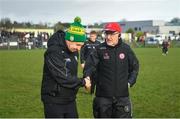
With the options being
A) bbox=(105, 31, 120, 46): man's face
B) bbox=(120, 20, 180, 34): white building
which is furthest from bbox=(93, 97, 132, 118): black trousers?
bbox=(120, 20, 180, 34): white building

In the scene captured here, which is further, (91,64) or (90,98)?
(90,98)

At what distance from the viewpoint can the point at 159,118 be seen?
438 inches

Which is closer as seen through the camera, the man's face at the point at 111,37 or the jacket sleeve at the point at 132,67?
the man's face at the point at 111,37

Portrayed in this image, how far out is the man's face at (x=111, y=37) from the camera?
7.80 meters

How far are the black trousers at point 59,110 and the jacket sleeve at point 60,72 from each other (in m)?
0.38

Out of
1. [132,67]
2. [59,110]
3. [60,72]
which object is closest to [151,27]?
Answer: [132,67]

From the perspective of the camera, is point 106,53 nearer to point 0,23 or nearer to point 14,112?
point 14,112

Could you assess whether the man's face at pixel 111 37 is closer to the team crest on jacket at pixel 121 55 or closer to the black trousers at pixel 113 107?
the team crest on jacket at pixel 121 55

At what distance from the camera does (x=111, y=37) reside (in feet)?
25.7

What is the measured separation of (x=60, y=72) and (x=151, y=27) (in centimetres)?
14206

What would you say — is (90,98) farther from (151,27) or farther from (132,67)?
(151,27)

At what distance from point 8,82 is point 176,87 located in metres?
7.22

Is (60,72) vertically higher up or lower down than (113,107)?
higher up

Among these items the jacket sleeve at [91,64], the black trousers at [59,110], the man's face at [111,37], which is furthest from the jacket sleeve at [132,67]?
the black trousers at [59,110]
